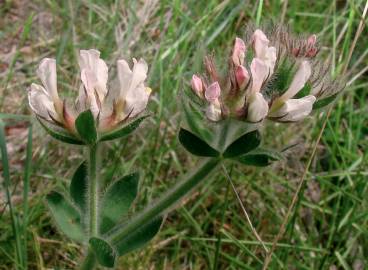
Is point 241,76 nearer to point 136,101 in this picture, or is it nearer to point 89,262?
point 136,101

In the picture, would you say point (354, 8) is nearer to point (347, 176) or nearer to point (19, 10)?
point (347, 176)

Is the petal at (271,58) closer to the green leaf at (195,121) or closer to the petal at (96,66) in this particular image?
the green leaf at (195,121)

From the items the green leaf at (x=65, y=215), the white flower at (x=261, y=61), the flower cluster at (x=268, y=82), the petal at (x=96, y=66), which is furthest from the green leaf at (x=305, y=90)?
the green leaf at (x=65, y=215)

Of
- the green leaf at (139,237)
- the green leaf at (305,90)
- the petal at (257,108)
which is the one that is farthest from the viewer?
the green leaf at (139,237)

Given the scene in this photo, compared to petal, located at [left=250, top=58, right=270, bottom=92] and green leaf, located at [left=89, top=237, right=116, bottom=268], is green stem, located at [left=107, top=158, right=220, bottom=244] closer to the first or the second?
A: green leaf, located at [left=89, top=237, right=116, bottom=268]

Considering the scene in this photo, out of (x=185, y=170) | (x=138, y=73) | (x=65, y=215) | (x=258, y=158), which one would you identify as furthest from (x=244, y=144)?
(x=185, y=170)
